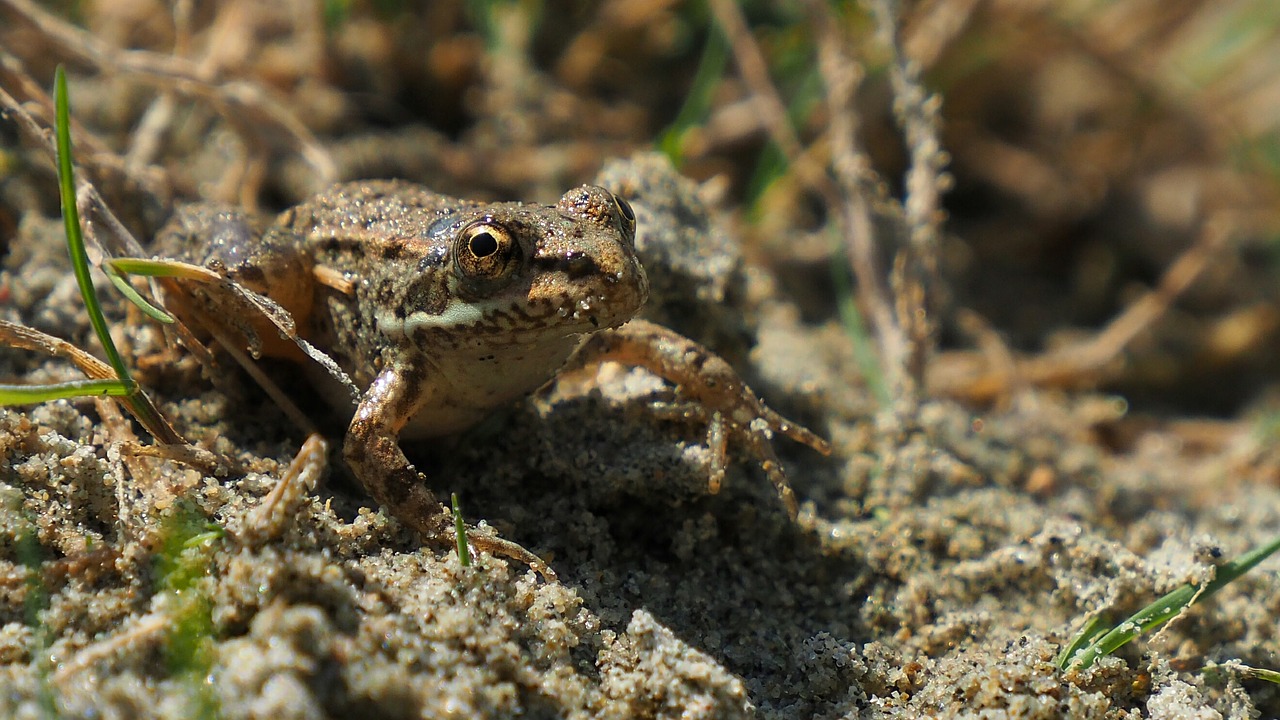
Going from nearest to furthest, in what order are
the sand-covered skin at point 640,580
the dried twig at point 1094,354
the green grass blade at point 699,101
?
the sand-covered skin at point 640,580
the green grass blade at point 699,101
the dried twig at point 1094,354

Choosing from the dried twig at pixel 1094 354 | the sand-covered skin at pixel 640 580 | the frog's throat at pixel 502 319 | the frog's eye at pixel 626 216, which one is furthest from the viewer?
the dried twig at pixel 1094 354

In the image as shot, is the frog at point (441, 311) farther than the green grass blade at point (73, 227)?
Yes

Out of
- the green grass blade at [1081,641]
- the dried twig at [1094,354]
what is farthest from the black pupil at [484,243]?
the dried twig at [1094,354]

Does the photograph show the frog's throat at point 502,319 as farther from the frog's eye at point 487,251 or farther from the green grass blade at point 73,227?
the green grass blade at point 73,227

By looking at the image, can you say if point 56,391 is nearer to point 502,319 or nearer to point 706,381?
point 502,319

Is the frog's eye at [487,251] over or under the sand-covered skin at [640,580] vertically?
over

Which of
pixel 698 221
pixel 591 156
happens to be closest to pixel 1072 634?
pixel 698 221

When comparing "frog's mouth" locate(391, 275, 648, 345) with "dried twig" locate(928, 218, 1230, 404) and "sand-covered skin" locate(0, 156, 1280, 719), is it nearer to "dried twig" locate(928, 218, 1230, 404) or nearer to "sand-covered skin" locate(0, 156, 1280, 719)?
"sand-covered skin" locate(0, 156, 1280, 719)
